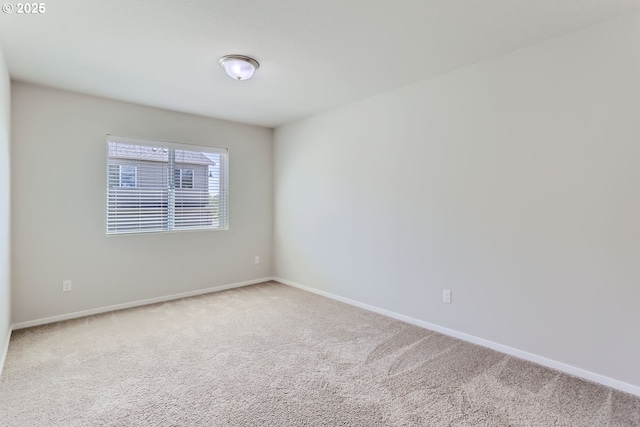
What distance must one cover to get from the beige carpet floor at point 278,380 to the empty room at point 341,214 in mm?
20

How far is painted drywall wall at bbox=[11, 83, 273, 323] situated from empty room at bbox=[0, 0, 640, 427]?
0.8 inches

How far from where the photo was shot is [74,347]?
9.15ft

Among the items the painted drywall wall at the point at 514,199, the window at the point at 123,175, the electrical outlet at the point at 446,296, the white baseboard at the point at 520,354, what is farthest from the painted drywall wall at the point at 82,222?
the electrical outlet at the point at 446,296

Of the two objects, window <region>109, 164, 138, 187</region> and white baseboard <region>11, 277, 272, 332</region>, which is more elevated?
window <region>109, 164, 138, 187</region>

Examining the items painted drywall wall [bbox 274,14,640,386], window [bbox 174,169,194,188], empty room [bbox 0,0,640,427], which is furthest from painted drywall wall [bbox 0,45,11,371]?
painted drywall wall [bbox 274,14,640,386]

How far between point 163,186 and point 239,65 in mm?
2163

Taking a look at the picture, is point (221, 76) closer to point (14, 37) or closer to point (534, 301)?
point (14, 37)

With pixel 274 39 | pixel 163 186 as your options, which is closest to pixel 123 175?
pixel 163 186

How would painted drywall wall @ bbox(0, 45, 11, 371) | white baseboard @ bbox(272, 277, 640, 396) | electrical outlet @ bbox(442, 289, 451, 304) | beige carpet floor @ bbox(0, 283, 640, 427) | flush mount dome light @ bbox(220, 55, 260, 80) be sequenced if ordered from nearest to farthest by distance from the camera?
beige carpet floor @ bbox(0, 283, 640, 427) < white baseboard @ bbox(272, 277, 640, 396) < painted drywall wall @ bbox(0, 45, 11, 371) < flush mount dome light @ bbox(220, 55, 260, 80) < electrical outlet @ bbox(442, 289, 451, 304)

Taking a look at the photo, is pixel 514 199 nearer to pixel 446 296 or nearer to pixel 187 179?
pixel 446 296

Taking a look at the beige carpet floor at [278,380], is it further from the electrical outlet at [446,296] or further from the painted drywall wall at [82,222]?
the painted drywall wall at [82,222]

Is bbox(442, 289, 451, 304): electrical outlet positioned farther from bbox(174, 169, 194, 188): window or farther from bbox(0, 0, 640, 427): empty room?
bbox(174, 169, 194, 188): window

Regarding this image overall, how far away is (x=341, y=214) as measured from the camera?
414 cm

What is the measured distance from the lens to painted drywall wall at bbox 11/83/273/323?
3258 mm
